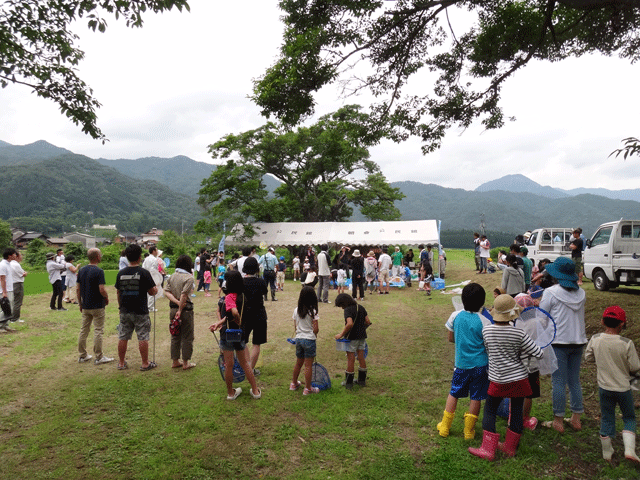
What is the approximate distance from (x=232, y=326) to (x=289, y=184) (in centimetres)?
2782

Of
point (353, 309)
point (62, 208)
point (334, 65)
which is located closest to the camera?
point (353, 309)

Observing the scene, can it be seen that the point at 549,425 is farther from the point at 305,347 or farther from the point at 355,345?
the point at 305,347

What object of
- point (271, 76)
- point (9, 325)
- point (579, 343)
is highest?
point (271, 76)

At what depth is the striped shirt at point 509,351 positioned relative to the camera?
3.26 m

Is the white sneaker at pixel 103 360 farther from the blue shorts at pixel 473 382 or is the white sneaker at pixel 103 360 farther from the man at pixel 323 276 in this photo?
the man at pixel 323 276

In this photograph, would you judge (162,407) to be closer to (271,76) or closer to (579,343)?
(579,343)

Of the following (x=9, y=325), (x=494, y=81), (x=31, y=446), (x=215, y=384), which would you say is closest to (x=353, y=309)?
(x=215, y=384)

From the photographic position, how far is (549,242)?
16.1 m

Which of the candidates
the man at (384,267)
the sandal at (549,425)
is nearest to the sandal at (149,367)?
the sandal at (549,425)

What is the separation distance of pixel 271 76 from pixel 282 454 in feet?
22.4

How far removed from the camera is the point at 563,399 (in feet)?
12.5

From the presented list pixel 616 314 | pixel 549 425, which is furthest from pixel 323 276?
pixel 616 314

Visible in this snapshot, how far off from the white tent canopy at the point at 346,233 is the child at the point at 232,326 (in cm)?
1548

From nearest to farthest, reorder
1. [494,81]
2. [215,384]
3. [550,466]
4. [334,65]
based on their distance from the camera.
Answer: [550,466]
[215,384]
[334,65]
[494,81]
